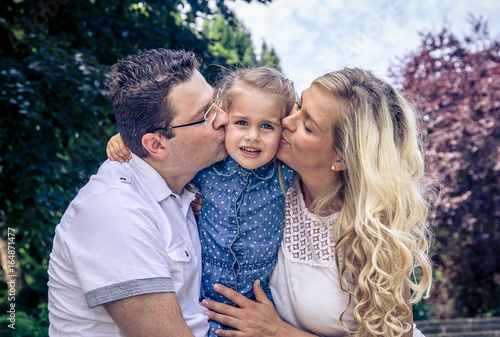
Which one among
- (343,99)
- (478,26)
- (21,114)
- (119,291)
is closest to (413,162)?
(343,99)

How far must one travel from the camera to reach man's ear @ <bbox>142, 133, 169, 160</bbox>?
7.59ft

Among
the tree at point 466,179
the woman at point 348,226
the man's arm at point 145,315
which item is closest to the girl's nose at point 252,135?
the woman at point 348,226

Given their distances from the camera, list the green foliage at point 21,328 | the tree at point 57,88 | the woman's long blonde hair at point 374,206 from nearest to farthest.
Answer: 1. the woman's long blonde hair at point 374,206
2. the green foliage at point 21,328
3. the tree at point 57,88

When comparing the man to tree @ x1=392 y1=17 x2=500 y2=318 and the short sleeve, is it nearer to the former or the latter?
the short sleeve

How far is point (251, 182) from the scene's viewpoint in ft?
8.08

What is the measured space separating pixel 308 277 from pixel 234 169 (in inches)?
25.5

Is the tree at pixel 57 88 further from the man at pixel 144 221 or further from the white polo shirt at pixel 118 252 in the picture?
the white polo shirt at pixel 118 252

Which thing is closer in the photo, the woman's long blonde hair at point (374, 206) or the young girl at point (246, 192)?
the woman's long blonde hair at point (374, 206)

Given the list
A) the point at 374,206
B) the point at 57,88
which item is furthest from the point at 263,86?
the point at 57,88

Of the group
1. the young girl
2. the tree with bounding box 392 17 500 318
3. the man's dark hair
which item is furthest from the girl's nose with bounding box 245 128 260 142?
the tree with bounding box 392 17 500 318

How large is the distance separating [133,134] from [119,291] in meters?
0.81

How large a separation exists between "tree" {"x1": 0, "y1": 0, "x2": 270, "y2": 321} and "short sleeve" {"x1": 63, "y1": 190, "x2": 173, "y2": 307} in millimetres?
2390

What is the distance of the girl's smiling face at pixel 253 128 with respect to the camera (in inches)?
92.7

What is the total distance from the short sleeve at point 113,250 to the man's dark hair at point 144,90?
0.49m
